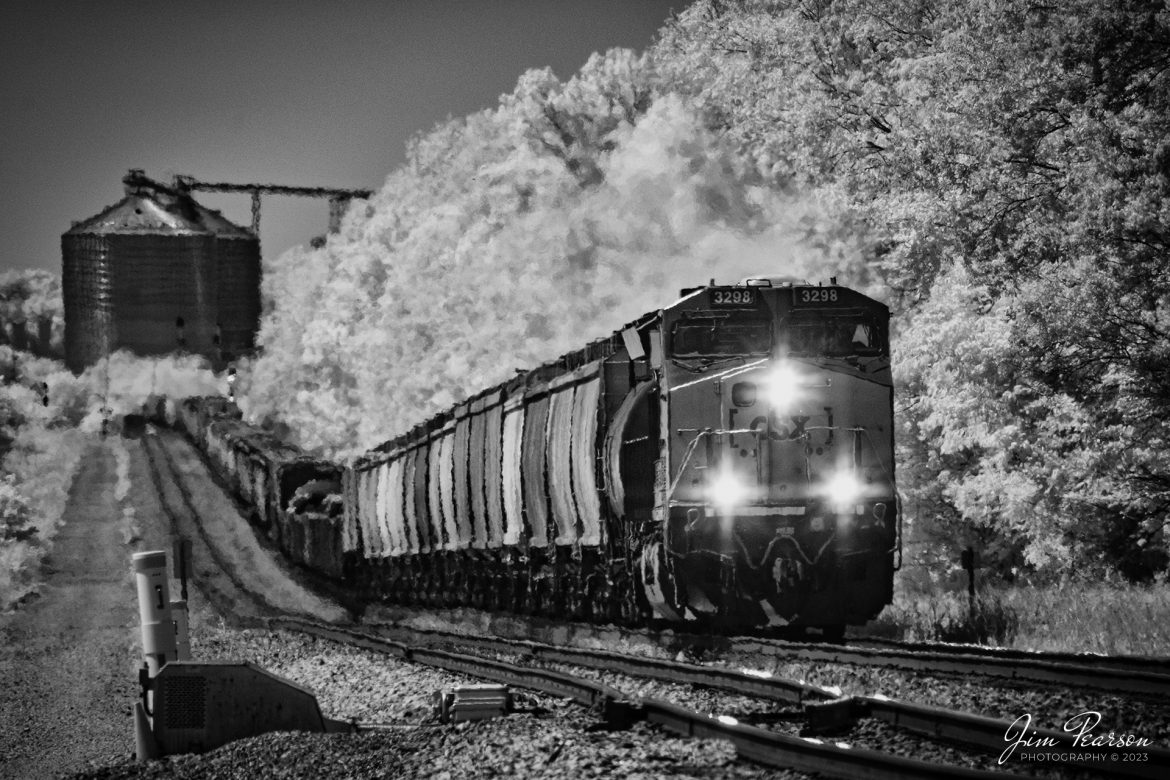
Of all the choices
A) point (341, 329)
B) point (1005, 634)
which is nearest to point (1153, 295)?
point (1005, 634)

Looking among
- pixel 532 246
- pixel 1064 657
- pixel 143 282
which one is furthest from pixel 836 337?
pixel 143 282

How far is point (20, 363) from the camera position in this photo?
123750 millimetres

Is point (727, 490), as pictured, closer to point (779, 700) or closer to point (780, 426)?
point (780, 426)

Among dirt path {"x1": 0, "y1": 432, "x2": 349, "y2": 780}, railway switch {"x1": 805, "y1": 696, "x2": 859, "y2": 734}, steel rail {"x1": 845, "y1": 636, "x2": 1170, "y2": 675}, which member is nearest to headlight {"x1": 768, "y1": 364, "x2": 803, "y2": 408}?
steel rail {"x1": 845, "y1": 636, "x2": 1170, "y2": 675}

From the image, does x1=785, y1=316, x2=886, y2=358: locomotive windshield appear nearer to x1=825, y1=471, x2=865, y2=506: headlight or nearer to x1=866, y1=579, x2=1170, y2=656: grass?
x1=825, y1=471, x2=865, y2=506: headlight

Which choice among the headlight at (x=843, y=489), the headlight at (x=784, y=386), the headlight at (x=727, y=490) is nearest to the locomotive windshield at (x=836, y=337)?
the headlight at (x=784, y=386)

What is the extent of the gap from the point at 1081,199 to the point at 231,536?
4068 centimetres

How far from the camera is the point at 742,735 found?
29.7 ft

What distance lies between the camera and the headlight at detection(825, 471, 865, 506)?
1730 centimetres

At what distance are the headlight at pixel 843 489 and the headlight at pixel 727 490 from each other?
0.97 m

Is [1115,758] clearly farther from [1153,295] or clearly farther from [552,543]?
Answer: [552,543]

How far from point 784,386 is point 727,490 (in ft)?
4.36

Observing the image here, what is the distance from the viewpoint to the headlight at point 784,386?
56.3ft

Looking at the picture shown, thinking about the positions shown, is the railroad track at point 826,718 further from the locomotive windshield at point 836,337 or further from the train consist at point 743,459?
the locomotive windshield at point 836,337
